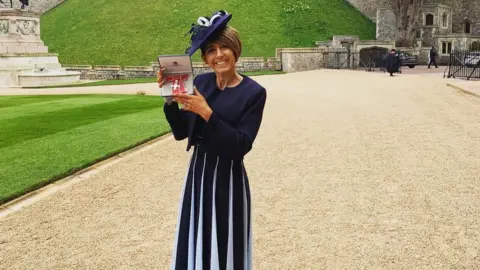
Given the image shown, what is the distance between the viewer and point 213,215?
3541mm

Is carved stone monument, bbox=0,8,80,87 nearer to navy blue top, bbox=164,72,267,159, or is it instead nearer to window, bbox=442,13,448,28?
navy blue top, bbox=164,72,267,159

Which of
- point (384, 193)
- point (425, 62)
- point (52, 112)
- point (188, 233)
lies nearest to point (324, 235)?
point (384, 193)

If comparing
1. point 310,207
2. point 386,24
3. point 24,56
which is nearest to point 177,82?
point 310,207

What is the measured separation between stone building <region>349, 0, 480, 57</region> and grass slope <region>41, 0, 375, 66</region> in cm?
219

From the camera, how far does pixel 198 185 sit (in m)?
3.58

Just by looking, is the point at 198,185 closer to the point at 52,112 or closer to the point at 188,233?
the point at 188,233

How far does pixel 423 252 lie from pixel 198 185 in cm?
286

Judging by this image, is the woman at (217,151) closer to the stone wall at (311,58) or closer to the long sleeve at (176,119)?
the long sleeve at (176,119)

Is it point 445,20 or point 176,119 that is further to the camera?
point 445,20

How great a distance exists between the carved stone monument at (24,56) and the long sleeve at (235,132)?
90.5 ft

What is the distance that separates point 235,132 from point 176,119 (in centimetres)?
50

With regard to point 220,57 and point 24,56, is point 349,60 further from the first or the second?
point 220,57

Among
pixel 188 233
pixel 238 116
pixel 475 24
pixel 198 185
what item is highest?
pixel 475 24

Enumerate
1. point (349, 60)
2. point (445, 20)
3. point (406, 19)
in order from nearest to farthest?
1. point (349, 60)
2. point (406, 19)
3. point (445, 20)
